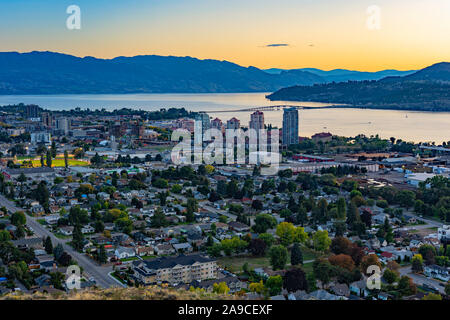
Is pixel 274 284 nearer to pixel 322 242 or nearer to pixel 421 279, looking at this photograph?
pixel 322 242

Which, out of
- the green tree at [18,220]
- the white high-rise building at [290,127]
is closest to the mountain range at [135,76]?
the white high-rise building at [290,127]

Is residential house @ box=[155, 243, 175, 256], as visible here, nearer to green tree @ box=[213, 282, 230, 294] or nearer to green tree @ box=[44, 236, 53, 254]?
green tree @ box=[44, 236, 53, 254]

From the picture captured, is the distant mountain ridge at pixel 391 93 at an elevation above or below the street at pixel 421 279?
above

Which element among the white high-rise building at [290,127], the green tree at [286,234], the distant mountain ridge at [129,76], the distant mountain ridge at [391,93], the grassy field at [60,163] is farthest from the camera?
the distant mountain ridge at [129,76]

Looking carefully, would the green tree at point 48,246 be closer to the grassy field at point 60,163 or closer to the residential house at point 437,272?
the residential house at point 437,272

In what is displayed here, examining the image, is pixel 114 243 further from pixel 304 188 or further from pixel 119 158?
pixel 119 158

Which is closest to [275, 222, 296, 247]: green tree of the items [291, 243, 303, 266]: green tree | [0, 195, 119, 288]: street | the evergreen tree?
[291, 243, 303, 266]: green tree

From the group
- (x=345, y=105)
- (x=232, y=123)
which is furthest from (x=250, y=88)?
(x=232, y=123)
